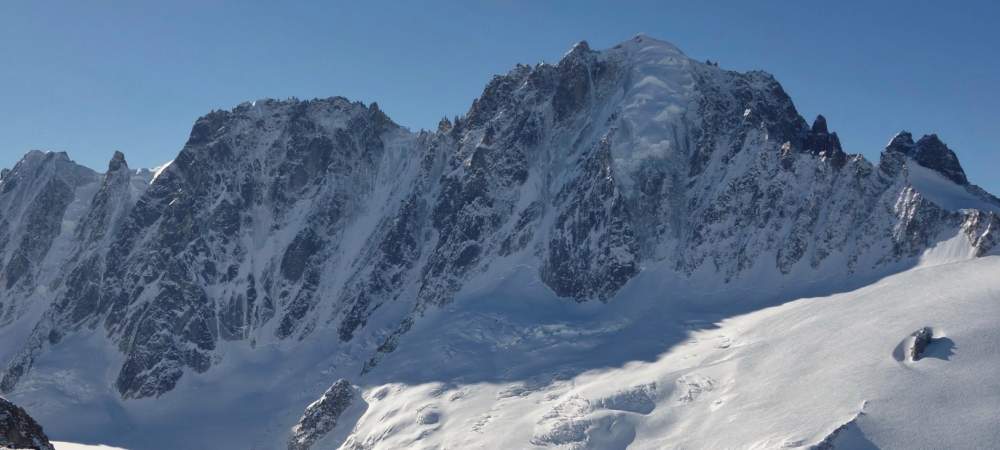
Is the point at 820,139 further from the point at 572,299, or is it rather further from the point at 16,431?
the point at 16,431

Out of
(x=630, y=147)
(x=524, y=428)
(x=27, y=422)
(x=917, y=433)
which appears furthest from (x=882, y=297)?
(x=27, y=422)

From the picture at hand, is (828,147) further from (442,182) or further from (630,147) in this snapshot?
(442,182)

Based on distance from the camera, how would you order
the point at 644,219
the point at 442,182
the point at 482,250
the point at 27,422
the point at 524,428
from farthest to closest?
the point at 442,182 → the point at 482,250 → the point at 644,219 → the point at 524,428 → the point at 27,422

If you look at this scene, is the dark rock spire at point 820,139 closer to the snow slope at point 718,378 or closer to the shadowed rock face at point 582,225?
the shadowed rock face at point 582,225

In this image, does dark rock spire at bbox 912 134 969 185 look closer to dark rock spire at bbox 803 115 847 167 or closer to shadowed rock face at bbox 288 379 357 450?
dark rock spire at bbox 803 115 847 167

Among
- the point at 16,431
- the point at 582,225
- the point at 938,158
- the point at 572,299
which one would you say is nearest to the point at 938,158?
the point at 938,158

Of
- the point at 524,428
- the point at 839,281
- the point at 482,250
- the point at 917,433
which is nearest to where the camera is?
the point at 917,433
